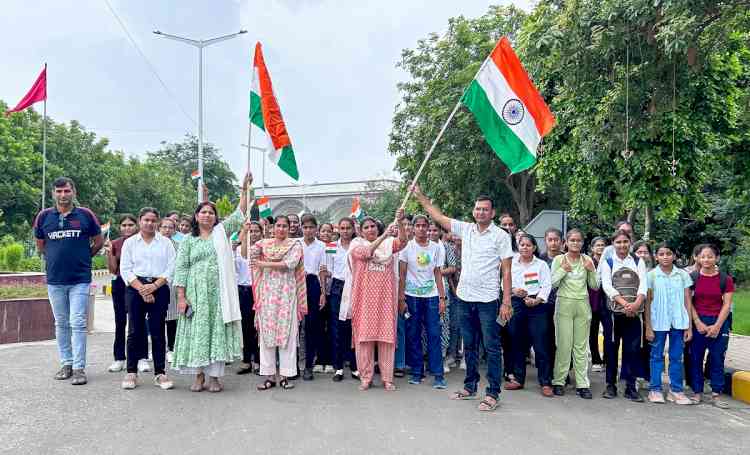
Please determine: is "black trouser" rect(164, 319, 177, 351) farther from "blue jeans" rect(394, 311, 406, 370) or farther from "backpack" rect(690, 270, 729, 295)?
"backpack" rect(690, 270, 729, 295)

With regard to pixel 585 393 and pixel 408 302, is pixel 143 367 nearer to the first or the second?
pixel 408 302

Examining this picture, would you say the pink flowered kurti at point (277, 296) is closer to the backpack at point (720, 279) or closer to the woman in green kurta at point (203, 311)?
the woman in green kurta at point (203, 311)

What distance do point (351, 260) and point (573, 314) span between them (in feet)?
7.97

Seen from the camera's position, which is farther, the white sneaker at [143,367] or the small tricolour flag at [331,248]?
the small tricolour flag at [331,248]

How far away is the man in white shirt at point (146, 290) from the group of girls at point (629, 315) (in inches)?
146

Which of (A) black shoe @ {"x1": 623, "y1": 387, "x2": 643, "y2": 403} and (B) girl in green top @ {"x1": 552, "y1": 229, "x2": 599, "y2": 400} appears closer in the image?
(A) black shoe @ {"x1": 623, "y1": 387, "x2": 643, "y2": 403}

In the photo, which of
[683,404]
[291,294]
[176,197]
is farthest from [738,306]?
[176,197]

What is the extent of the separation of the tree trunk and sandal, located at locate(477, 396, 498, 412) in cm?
1568

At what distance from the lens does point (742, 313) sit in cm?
1536

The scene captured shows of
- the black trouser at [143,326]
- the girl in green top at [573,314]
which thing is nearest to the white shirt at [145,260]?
the black trouser at [143,326]

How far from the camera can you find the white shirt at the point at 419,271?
6.70 m

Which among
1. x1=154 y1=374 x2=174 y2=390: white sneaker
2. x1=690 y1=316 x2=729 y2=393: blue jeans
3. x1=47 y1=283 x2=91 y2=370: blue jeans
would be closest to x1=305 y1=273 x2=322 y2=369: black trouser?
x1=154 y1=374 x2=174 y2=390: white sneaker

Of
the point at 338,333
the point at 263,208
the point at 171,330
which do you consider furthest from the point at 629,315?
the point at 263,208

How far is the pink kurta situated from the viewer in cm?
629
